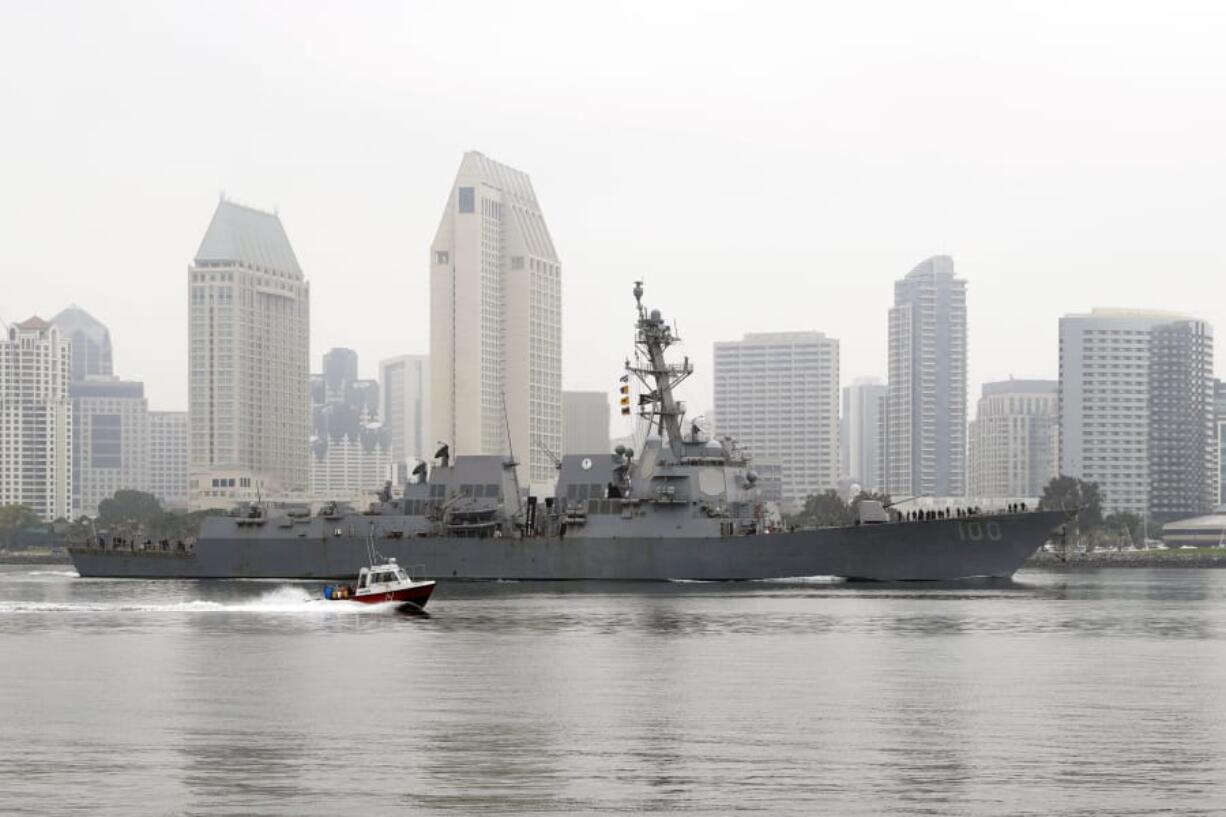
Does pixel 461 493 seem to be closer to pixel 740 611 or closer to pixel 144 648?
pixel 740 611

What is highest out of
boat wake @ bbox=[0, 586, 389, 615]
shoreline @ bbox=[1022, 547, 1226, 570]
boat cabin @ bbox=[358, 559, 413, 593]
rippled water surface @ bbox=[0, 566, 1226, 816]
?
boat cabin @ bbox=[358, 559, 413, 593]

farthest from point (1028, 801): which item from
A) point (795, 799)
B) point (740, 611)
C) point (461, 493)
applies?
point (461, 493)

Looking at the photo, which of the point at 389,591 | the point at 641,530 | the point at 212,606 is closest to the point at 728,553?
the point at 641,530

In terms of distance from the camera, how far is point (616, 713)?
130 ft

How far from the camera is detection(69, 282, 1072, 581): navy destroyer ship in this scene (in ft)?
309

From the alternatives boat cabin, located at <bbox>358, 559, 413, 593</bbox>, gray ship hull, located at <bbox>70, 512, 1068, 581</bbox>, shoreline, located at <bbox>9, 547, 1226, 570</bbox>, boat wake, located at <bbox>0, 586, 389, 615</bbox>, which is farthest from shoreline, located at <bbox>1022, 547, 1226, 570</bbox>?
boat cabin, located at <bbox>358, 559, 413, 593</bbox>

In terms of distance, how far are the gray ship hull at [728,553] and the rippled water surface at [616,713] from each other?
21.5 metres

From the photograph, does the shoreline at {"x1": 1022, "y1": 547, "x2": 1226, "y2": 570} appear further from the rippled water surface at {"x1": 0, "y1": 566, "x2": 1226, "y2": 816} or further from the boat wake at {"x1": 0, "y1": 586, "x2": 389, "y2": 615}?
the rippled water surface at {"x1": 0, "y1": 566, "x2": 1226, "y2": 816}

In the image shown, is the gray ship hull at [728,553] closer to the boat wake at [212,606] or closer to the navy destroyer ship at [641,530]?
the navy destroyer ship at [641,530]

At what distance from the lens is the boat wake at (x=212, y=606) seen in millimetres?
75350

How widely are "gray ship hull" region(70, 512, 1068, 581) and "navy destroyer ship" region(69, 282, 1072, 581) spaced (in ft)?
0.23

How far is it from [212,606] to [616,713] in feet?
139

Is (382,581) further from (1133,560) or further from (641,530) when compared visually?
(1133,560)

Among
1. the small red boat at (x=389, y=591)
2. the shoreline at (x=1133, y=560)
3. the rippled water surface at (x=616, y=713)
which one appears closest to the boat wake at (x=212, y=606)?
the small red boat at (x=389, y=591)
